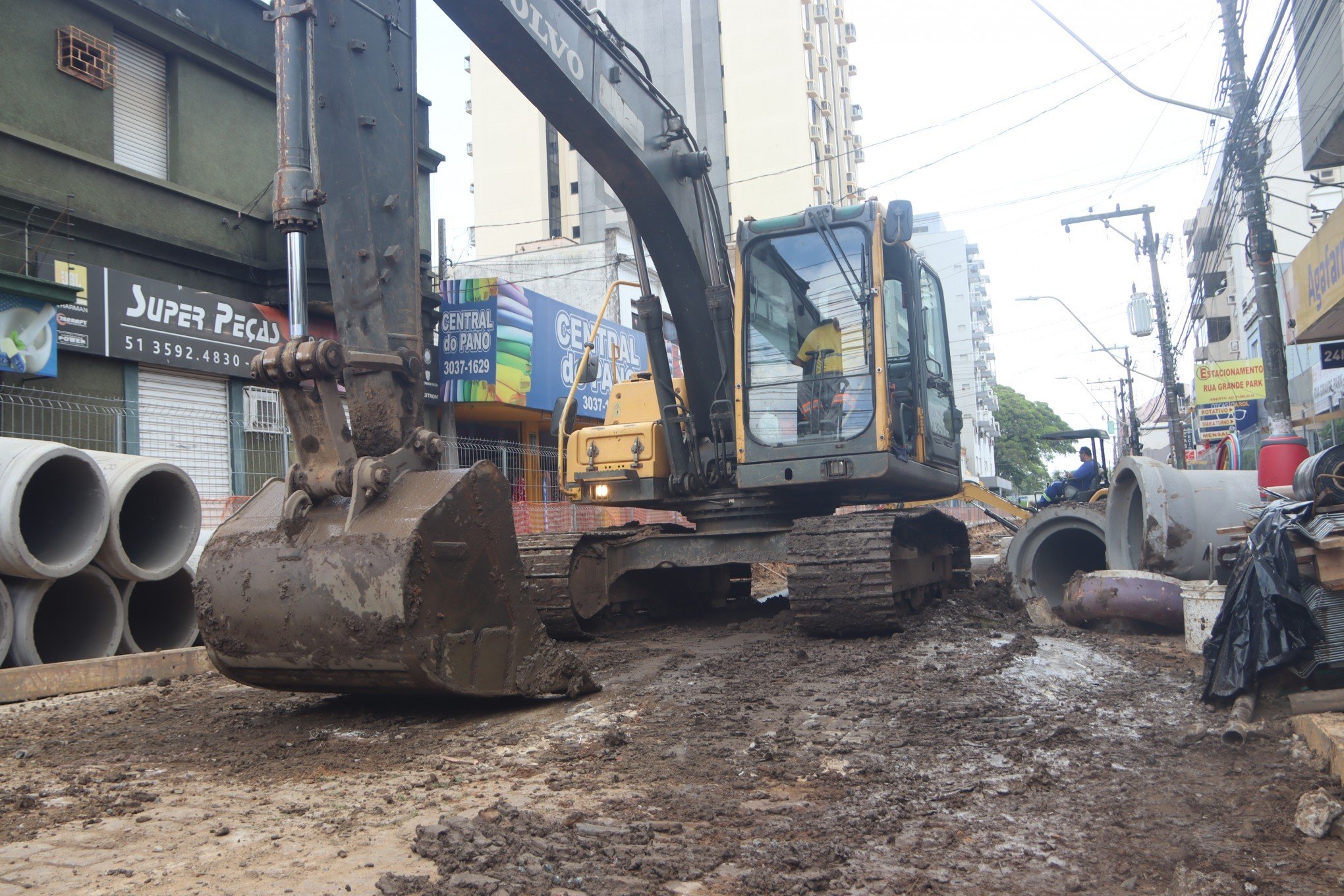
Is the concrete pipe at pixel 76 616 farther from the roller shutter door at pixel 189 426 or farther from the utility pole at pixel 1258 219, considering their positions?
the utility pole at pixel 1258 219

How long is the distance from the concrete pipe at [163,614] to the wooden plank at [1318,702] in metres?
7.41

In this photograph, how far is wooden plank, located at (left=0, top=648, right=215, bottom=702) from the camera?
21.0ft

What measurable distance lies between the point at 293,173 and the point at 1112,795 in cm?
402

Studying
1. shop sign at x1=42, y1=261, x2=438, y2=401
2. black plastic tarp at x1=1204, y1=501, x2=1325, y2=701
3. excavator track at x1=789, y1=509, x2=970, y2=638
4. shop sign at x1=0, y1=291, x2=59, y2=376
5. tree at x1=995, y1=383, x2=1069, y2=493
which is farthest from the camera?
tree at x1=995, y1=383, x2=1069, y2=493

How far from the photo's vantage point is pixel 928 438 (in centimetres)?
873

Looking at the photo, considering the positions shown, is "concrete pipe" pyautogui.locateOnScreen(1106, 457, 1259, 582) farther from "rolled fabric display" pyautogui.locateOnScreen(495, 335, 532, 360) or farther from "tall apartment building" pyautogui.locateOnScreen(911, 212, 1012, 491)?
"tall apartment building" pyautogui.locateOnScreen(911, 212, 1012, 491)

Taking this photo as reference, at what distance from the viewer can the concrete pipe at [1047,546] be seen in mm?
10484

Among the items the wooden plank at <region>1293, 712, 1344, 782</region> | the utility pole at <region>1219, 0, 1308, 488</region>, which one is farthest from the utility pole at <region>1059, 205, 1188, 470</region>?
the wooden plank at <region>1293, 712, 1344, 782</region>

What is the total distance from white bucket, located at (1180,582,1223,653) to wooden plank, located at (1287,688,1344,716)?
7.79 feet

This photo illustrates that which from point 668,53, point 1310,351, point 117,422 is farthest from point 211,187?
point 668,53

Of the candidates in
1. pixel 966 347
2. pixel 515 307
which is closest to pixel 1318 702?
pixel 515 307

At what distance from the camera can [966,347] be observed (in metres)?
81.2

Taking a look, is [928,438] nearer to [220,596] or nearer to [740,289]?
[740,289]

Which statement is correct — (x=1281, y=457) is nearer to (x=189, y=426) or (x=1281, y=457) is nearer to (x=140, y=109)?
(x=189, y=426)
